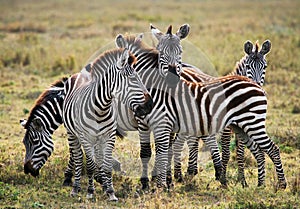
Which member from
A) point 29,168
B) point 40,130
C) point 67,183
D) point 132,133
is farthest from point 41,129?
point 132,133

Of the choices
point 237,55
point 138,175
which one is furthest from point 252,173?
point 237,55

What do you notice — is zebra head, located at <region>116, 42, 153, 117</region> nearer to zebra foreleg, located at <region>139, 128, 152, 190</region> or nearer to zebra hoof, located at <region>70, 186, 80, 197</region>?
zebra foreleg, located at <region>139, 128, 152, 190</region>

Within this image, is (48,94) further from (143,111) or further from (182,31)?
(182,31)

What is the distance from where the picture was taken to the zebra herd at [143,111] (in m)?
6.77

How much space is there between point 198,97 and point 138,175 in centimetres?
173

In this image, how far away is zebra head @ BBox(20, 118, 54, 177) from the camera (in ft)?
24.8

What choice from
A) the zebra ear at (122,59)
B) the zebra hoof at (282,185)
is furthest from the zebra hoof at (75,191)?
the zebra hoof at (282,185)

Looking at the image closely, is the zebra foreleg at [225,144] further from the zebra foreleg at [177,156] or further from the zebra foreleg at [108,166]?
the zebra foreleg at [108,166]

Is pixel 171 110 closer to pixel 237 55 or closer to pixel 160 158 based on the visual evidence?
pixel 160 158

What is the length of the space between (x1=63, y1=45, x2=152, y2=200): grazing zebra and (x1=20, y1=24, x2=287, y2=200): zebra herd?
1cm

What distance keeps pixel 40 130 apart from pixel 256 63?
369cm

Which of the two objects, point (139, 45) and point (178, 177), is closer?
point (139, 45)

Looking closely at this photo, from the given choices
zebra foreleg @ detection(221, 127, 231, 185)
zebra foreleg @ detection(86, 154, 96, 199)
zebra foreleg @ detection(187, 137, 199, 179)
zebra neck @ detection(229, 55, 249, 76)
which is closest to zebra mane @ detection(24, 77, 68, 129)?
zebra foreleg @ detection(86, 154, 96, 199)

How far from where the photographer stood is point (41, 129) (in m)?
7.64
